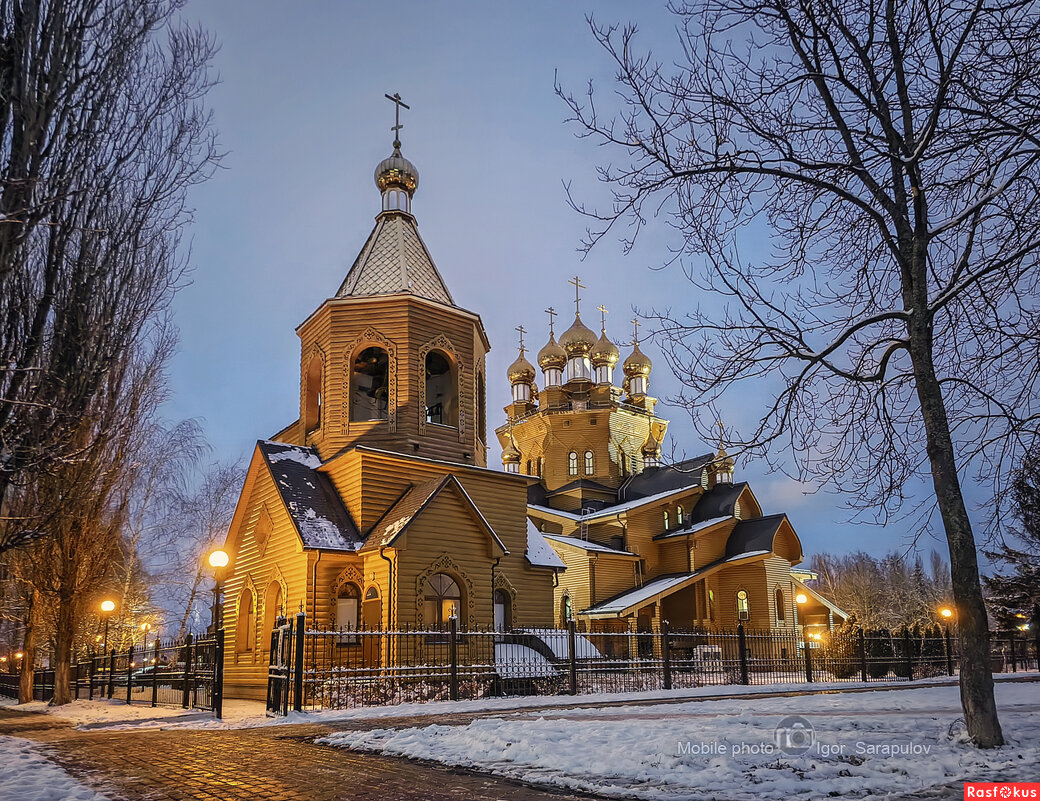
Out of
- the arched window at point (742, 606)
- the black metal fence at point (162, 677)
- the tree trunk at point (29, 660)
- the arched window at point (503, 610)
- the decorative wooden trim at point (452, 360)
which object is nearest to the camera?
the black metal fence at point (162, 677)

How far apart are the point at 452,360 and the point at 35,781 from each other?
17819 mm

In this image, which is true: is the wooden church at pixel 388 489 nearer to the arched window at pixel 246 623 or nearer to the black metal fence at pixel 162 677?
the arched window at pixel 246 623

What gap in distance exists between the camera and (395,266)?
2477 cm

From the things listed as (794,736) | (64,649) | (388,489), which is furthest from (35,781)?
(388,489)

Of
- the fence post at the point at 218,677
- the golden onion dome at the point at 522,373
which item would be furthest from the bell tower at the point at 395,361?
the golden onion dome at the point at 522,373

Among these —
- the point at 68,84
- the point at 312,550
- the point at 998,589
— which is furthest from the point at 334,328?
the point at 998,589

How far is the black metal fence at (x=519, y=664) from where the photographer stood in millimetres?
15789

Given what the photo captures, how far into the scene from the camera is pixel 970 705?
7602mm

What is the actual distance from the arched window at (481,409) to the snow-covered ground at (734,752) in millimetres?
14875

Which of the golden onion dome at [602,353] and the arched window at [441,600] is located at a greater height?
Answer: the golden onion dome at [602,353]

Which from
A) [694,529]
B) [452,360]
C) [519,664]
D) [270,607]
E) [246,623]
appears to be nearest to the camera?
[519,664]

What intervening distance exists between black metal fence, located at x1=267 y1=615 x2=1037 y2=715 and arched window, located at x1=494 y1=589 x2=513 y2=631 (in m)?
1.06

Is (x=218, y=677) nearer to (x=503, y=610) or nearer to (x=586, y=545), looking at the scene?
(x=503, y=610)

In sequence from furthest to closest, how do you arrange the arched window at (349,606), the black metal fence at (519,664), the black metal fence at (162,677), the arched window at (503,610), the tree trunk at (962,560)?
the arched window at (503,610), the arched window at (349,606), the black metal fence at (519,664), the black metal fence at (162,677), the tree trunk at (962,560)
